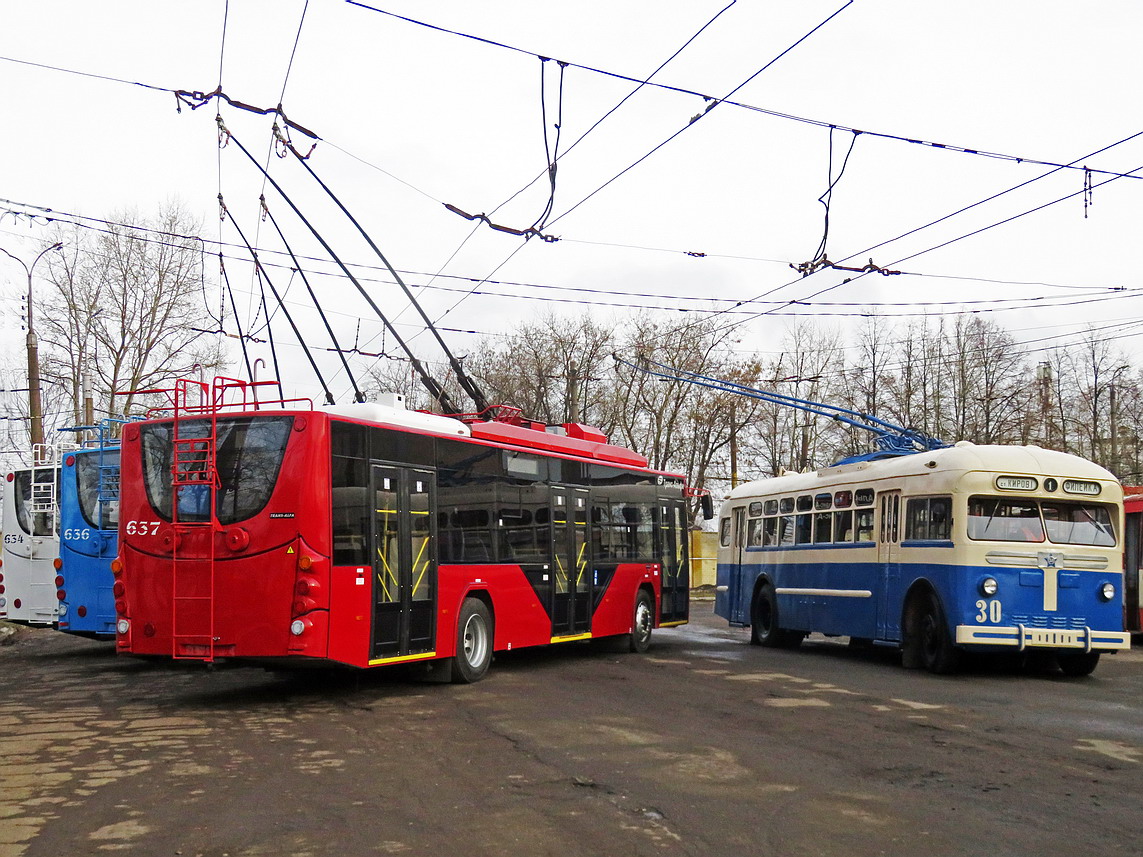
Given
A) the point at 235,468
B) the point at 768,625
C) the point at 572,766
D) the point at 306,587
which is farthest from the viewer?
the point at 768,625

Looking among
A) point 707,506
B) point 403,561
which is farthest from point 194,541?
point 707,506

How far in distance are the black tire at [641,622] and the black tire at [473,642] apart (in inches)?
182

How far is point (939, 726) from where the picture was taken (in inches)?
426

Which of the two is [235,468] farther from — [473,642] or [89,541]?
[89,541]

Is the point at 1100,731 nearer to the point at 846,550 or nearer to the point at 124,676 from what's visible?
the point at 846,550

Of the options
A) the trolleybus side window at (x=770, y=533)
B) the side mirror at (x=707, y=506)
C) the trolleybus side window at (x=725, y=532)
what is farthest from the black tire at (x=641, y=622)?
the trolleybus side window at (x=725, y=532)

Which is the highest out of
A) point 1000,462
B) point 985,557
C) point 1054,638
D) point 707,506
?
point 1000,462

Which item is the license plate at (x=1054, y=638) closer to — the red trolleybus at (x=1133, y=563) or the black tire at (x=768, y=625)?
the black tire at (x=768, y=625)

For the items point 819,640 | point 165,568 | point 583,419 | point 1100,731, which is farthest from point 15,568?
point 583,419

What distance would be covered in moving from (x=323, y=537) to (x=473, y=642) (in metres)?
3.43

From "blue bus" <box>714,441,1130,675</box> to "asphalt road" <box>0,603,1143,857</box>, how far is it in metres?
0.85

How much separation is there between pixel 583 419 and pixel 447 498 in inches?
1439

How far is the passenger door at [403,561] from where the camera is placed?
12.6m

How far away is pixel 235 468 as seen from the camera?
1188 centimetres
